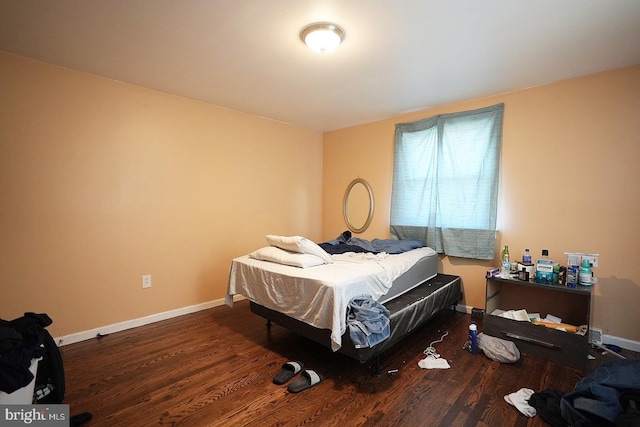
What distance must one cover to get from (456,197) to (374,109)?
1.43 metres

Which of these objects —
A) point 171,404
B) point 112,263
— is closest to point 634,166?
point 171,404

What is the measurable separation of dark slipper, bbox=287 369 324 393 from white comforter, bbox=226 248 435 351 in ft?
0.89

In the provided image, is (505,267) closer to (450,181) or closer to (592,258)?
(592,258)

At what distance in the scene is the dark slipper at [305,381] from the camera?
1.82 metres

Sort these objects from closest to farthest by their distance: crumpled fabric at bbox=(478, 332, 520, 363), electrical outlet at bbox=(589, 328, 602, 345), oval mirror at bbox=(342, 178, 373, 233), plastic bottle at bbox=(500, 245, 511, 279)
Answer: crumpled fabric at bbox=(478, 332, 520, 363) → electrical outlet at bbox=(589, 328, 602, 345) → plastic bottle at bbox=(500, 245, 511, 279) → oval mirror at bbox=(342, 178, 373, 233)

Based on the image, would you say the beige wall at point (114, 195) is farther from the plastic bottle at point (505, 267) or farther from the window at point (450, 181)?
the plastic bottle at point (505, 267)

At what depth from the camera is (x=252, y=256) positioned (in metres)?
2.70

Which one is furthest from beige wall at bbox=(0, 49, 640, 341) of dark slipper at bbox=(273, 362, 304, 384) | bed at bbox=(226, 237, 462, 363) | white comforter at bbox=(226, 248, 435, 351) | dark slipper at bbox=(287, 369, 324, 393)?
dark slipper at bbox=(287, 369, 324, 393)

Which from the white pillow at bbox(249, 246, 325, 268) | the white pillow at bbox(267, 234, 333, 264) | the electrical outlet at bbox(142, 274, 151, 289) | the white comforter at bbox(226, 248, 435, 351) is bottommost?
the electrical outlet at bbox(142, 274, 151, 289)

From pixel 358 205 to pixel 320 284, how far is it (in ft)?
7.78

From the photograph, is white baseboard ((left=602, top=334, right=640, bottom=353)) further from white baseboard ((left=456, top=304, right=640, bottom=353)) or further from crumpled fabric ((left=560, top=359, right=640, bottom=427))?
crumpled fabric ((left=560, top=359, right=640, bottom=427))

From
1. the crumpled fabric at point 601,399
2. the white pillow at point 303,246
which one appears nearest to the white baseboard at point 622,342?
the crumpled fabric at point 601,399

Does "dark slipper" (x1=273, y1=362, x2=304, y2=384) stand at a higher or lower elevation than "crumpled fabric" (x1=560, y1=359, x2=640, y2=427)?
lower

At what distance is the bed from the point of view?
1893 millimetres
